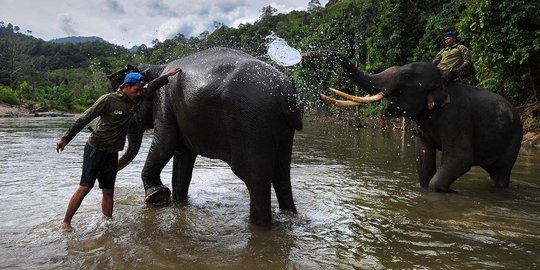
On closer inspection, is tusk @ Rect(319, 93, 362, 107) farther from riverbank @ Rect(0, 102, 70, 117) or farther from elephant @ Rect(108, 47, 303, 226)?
riverbank @ Rect(0, 102, 70, 117)

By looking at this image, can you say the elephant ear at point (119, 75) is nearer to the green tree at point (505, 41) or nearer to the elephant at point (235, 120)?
the elephant at point (235, 120)

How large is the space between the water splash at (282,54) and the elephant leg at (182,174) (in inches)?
60.5

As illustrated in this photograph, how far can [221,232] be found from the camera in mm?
4207

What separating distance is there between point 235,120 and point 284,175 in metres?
0.82

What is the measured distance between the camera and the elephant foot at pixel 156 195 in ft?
16.8

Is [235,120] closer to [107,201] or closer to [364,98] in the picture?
[107,201]

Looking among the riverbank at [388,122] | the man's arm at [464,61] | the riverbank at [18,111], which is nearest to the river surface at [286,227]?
the man's arm at [464,61]

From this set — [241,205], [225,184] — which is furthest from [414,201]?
[225,184]

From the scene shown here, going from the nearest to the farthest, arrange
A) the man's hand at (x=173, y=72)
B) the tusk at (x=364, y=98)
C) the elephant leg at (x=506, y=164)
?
1. the man's hand at (x=173, y=72)
2. the tusk at (x=364, y=98)
3. the elephant leg at (x=506, y=164)

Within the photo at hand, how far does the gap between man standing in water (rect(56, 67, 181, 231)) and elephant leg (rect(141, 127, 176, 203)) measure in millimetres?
582

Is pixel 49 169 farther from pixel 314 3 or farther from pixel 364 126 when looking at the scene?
pixel 314 3

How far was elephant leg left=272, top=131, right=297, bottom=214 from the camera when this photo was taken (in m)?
4.54

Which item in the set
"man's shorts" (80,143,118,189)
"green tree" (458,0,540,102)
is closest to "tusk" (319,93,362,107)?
"man's shorts" (80,143,118,189)

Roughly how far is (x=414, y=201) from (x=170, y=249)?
10.5 feet
